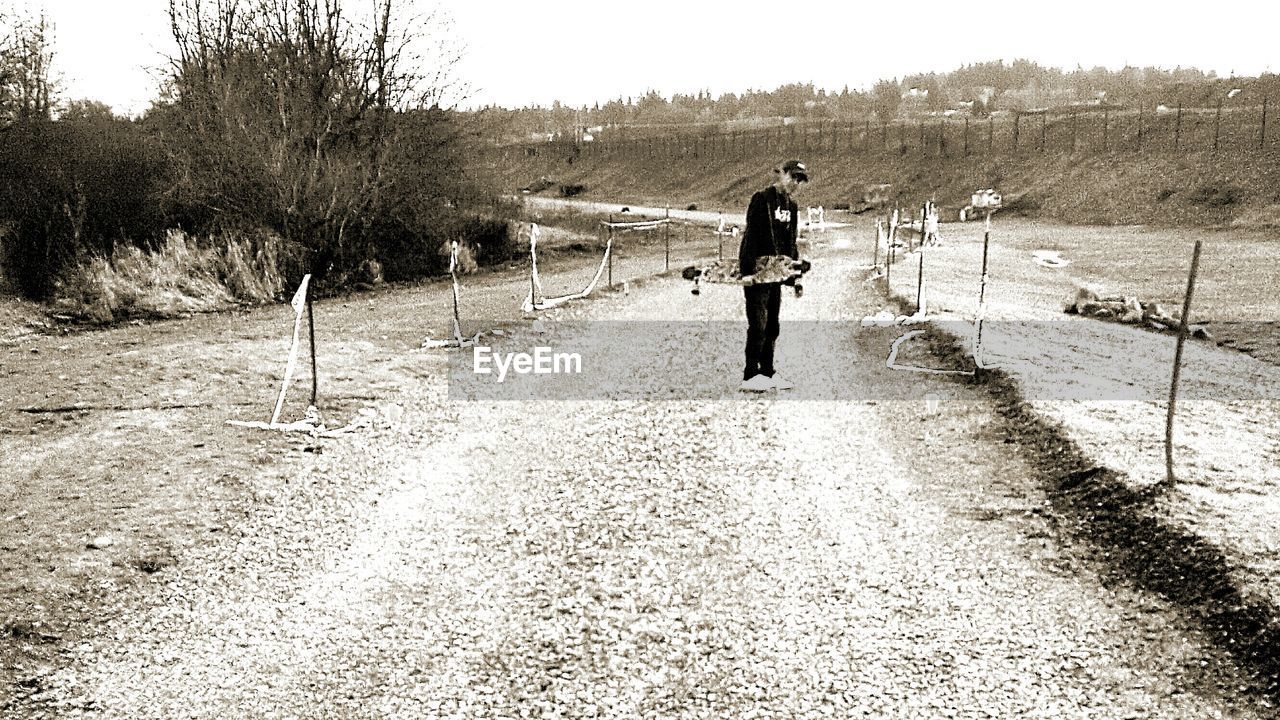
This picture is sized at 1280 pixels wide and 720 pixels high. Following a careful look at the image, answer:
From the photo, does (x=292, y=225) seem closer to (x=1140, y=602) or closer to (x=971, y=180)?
(x=1140, y=602)

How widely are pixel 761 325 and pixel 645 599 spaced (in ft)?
15.5

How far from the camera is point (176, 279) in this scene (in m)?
17.2

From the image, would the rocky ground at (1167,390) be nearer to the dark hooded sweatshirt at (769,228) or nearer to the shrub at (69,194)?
the dark hooded sweatshirt at (769,228)

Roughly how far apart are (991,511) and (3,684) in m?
5.79

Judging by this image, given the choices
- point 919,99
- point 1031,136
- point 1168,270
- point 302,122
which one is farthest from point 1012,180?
point 919,99

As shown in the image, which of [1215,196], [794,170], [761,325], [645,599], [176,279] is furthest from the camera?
[1215,196]

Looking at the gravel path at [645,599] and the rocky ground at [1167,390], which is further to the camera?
the rocky ground at [1167,390]

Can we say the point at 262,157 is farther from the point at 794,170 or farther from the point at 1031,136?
the point at 1031,136

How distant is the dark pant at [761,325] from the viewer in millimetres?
8938

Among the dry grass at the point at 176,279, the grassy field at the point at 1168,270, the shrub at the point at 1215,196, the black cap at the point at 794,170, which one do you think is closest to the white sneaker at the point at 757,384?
the black cap at the point at 794,170

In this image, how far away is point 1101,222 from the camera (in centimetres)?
4112

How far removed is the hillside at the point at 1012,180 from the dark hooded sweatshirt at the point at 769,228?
66.7ft

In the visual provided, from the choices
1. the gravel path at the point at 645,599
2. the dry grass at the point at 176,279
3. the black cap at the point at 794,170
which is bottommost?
the gravel path at the point at 645,599

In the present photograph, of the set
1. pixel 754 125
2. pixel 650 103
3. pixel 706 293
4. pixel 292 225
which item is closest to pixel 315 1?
pixel 292 225
